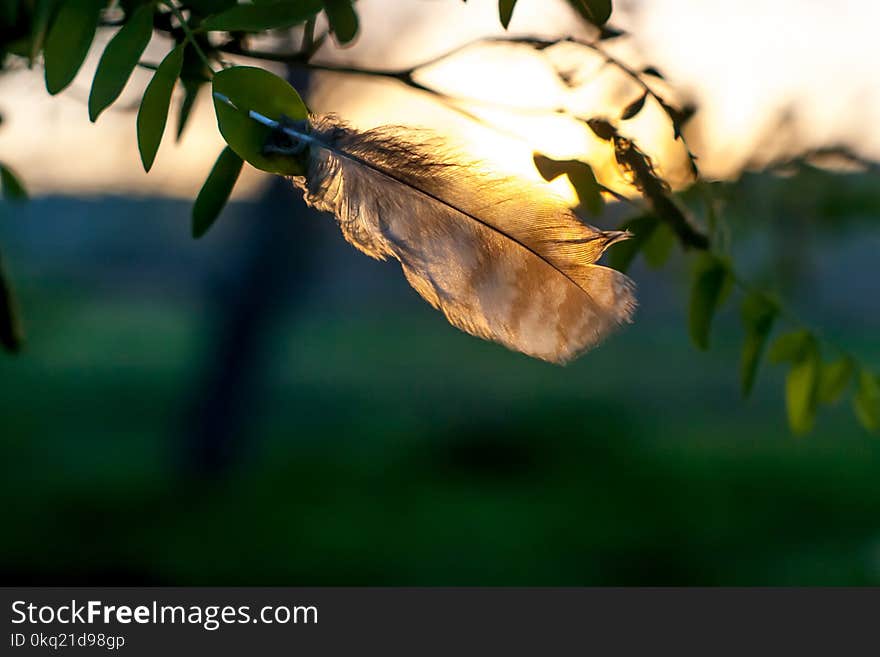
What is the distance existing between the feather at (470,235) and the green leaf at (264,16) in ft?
0.13

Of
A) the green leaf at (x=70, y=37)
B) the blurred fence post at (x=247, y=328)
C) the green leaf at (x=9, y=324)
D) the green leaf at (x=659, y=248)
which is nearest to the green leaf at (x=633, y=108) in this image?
the green leaf at (x=659, y=248)

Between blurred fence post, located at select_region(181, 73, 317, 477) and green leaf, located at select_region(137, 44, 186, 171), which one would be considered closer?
green leaf, located at select_region(137, 44, 186, 171)

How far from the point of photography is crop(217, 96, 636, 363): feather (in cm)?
36

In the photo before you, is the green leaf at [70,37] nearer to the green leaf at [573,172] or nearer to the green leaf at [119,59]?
the green leaf at [119,59]

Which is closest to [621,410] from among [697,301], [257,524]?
[257,524]

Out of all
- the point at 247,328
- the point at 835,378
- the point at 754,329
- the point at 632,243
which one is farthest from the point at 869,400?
the point at 247,328

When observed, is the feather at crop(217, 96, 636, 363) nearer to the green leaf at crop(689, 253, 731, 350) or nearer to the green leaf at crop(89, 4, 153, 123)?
the green leaf at crop(89, 4, 153, 123)

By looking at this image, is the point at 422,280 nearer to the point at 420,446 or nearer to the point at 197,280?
the point at 420,446

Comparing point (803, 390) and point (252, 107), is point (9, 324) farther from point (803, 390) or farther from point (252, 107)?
point (803, 390)

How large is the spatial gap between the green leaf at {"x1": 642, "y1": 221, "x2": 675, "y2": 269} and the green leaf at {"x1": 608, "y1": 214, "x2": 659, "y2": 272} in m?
0.03

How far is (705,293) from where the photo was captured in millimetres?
548

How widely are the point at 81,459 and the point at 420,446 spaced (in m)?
1.60

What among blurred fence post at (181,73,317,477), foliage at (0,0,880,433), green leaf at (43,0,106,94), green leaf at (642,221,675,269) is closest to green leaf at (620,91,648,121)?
foliage at (0,0,880,433)

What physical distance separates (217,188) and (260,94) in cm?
7
